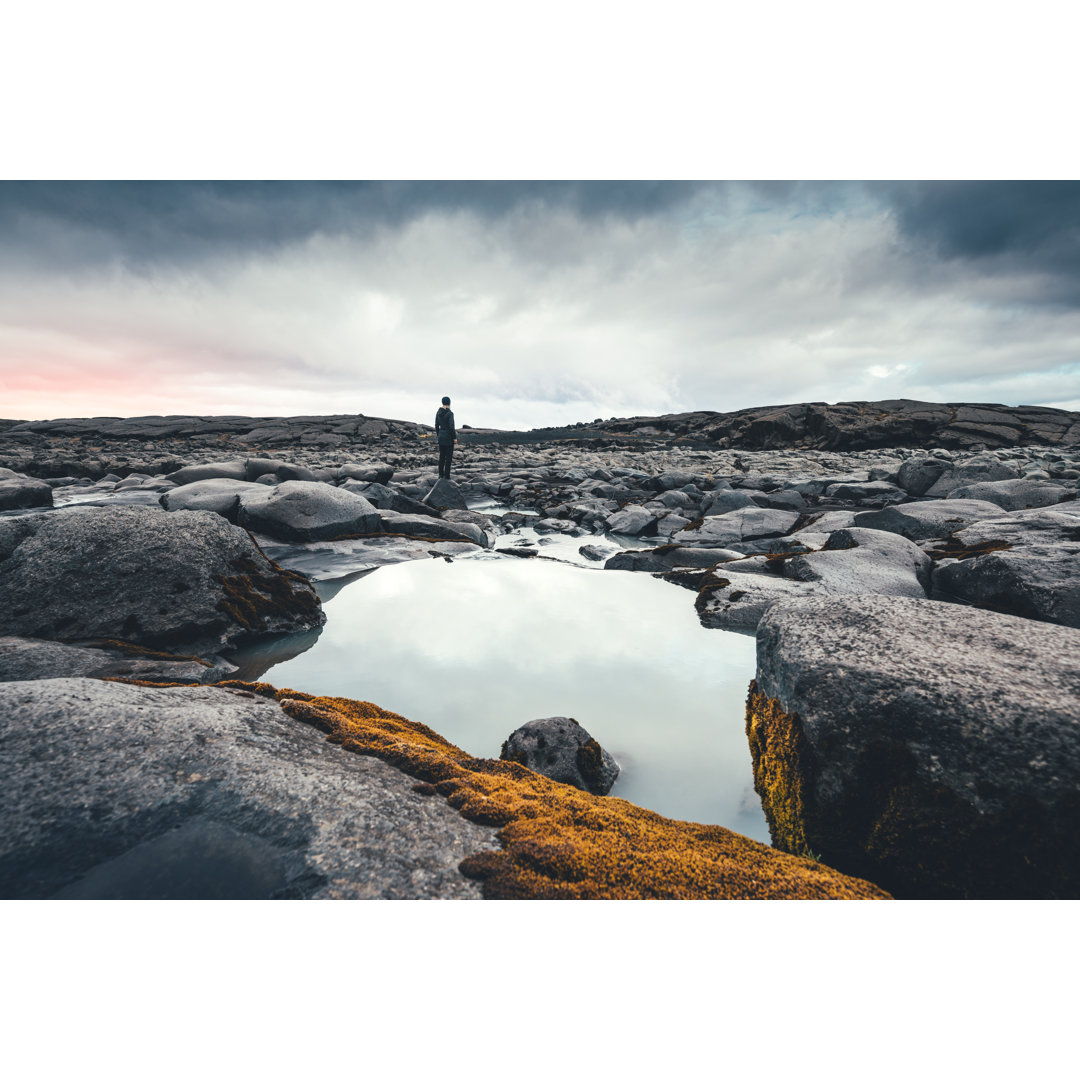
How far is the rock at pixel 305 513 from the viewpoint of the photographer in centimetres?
808

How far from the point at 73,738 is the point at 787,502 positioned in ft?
43.6

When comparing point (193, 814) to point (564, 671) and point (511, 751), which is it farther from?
point (564, 671)

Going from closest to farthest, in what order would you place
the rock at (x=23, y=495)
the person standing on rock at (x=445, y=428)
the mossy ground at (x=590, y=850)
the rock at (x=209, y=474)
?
the mossy ground at (x=590, y=850) < the rock at (x=23, y=495) < the rock at (x=209, y=474) < the person standing on rock at (x=445, y=428)

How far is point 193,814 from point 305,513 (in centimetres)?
703

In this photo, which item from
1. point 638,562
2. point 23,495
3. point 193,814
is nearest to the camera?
point 193,814

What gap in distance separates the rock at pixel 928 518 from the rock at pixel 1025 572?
150 cm

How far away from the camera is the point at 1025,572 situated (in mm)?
4715

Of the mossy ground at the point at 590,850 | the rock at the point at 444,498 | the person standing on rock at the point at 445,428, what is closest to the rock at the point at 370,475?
the person standing on rock at the point at 445,428

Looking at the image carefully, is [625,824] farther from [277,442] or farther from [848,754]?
[277,442]

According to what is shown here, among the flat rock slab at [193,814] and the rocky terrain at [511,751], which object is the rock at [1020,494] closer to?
the rocky terrain at [511,751]

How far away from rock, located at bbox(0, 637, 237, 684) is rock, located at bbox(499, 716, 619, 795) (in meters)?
2.41

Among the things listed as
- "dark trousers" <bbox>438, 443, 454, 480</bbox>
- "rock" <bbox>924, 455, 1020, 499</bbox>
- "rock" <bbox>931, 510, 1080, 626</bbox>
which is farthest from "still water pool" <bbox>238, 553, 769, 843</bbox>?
"rock" <bbox>924, 455, 1020, 499</bbox>

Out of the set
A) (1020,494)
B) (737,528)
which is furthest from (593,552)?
(1020,494)

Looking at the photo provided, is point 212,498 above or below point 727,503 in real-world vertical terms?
below
